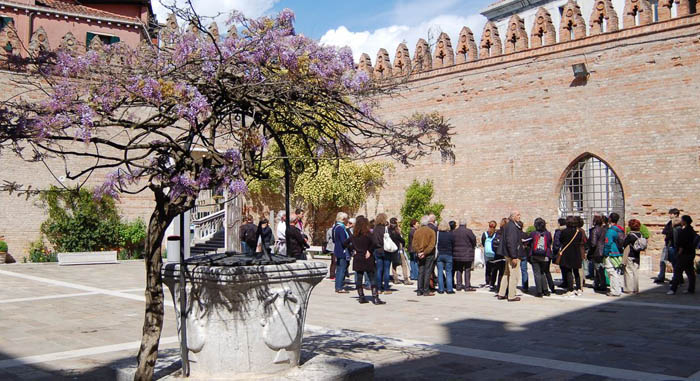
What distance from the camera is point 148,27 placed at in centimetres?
536

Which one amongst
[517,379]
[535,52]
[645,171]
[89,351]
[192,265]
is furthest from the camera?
[535,52]

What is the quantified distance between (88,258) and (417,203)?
11282 mm

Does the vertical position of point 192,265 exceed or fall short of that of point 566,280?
it exceeds it

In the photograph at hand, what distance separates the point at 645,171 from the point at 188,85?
15663mm

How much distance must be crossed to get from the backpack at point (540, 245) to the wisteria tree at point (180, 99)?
6.90 m

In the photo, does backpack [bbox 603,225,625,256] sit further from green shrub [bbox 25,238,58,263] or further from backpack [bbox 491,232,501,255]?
green shrub [bbox 25,238,58,263]

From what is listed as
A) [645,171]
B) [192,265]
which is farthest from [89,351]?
[645,171]

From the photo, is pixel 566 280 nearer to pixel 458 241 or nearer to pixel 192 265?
pixel 458 241

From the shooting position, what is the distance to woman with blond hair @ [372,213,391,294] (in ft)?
39.4

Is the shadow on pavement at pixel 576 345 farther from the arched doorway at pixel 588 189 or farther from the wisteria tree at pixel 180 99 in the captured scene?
the arched doorway at pixel 588 189

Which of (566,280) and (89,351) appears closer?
(89,351)

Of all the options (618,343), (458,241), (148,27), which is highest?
(148,27)

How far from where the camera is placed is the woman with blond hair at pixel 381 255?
12016 mm

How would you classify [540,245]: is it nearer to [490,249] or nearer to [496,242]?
[496,242]
